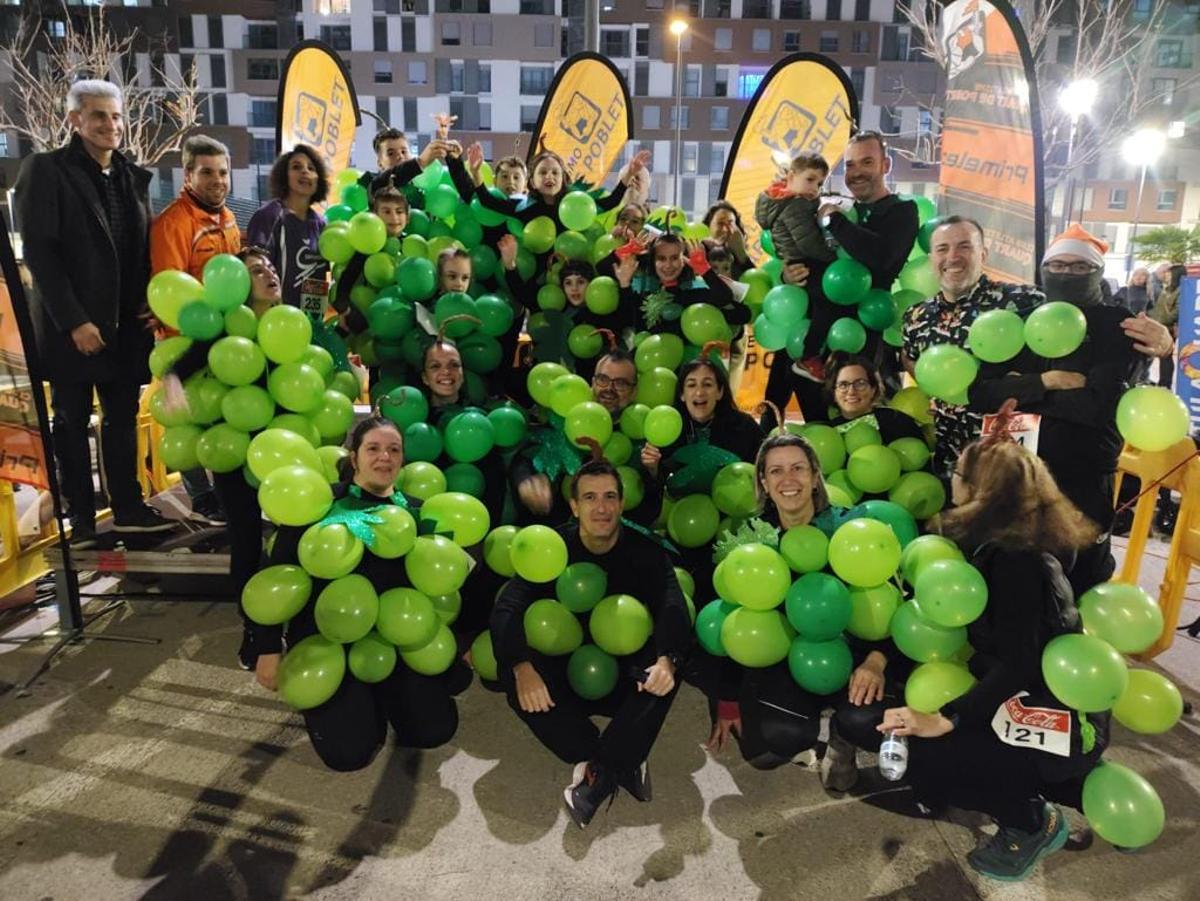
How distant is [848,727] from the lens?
8.26 feet

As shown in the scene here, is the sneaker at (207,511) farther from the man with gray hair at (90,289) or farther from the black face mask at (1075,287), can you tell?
the black face mask at (1075,287)

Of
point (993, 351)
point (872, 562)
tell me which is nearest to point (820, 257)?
point (993, 351)

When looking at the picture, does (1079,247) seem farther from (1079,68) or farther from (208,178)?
(1079,68)

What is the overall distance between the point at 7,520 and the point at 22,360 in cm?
95

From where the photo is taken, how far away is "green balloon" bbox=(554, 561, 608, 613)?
278cm

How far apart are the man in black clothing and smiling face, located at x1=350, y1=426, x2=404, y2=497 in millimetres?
589

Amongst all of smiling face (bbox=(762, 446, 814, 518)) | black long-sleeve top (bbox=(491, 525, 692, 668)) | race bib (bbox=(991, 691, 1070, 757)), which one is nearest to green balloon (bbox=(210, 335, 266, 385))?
black long-sleeve top (bbox=(491, 525, 692, 668))

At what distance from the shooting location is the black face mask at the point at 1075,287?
284 cm

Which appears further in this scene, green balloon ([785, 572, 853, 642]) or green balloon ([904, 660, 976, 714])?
green balloon ([785, 572, 853, 642])

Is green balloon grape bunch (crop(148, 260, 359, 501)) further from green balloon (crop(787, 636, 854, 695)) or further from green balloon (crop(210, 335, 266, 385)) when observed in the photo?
green balloon (crop(787, 636, 854, 695))

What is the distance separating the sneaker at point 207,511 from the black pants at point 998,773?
3.63 metres

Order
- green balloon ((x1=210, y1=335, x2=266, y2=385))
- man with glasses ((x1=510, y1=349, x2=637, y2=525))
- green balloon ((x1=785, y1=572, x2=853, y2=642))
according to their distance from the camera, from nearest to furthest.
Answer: green balloon ((x1=785, y1=572, x2=853, y2=642))
green balloon ((x1=210, y1=335, x2=266, y2=385))
man with glasses ((x1=510, y1=349, x2=637, y2=525))

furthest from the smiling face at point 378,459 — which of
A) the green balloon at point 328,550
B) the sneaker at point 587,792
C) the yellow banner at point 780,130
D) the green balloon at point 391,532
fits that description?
the yellow banner at point 780,130

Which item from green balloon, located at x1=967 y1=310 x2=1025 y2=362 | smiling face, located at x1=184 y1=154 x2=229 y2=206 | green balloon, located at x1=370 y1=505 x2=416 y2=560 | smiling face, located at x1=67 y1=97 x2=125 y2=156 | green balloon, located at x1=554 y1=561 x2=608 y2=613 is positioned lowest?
green balloon, located at x1=554 y1=561 x2=608 y2=613
